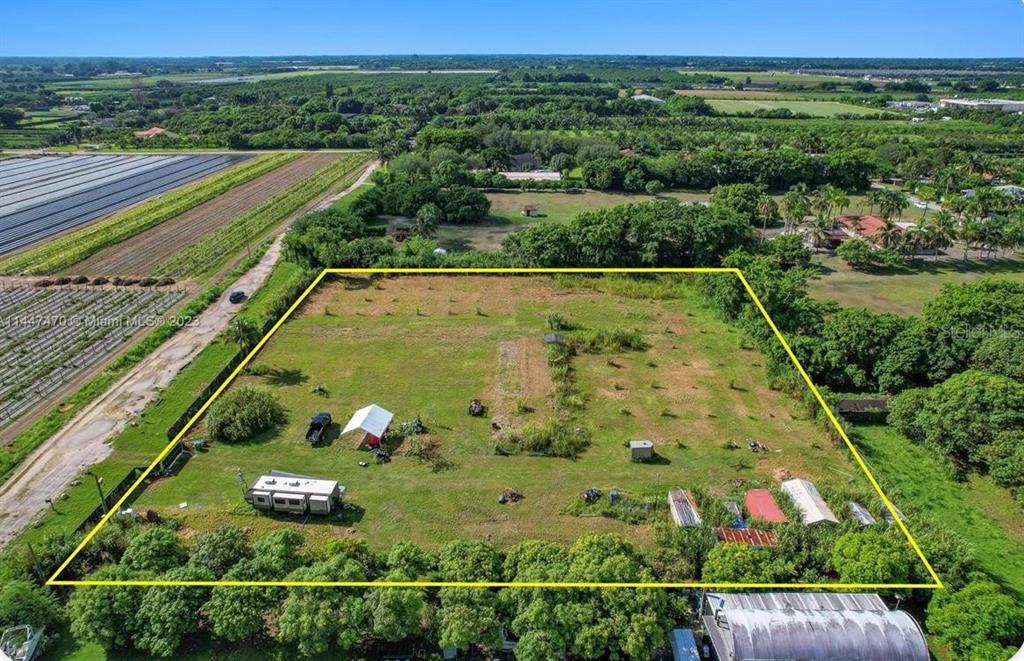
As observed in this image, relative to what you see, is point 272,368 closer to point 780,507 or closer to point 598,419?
point 598,419

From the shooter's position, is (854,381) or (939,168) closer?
(854,381)

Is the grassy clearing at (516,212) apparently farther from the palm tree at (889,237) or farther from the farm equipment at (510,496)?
the farm equipment at (510,496)

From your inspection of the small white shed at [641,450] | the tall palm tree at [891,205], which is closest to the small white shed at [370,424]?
the small white shed at [641,450]

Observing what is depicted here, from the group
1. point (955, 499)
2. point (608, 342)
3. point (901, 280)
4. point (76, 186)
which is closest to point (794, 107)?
point (901, 280)

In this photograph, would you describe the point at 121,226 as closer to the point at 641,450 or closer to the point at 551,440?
the point at 551,440

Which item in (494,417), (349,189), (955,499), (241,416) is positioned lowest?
(955,499)

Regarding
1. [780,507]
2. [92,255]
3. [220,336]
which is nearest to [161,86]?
[92,255]
